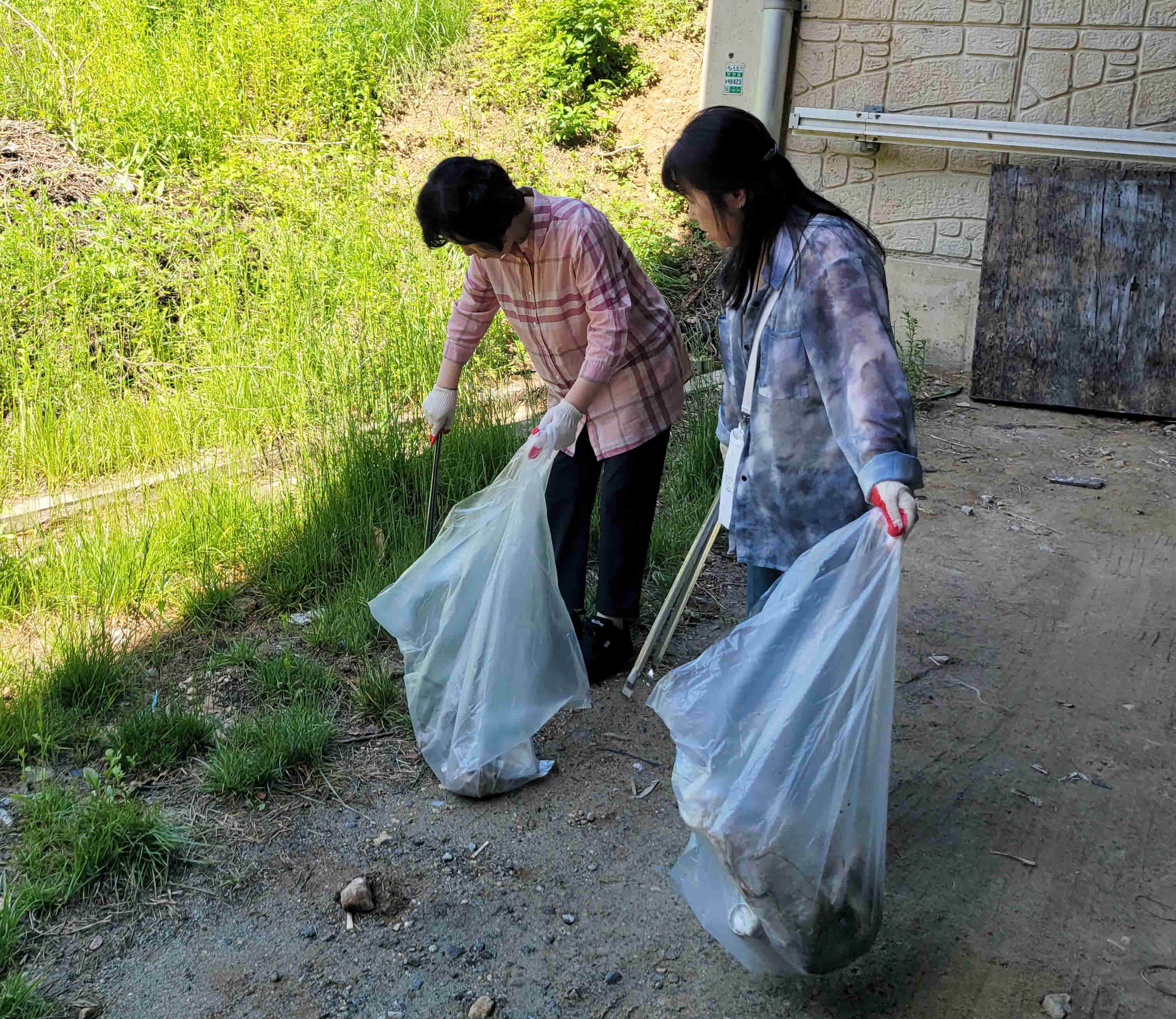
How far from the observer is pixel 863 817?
6.28 ft

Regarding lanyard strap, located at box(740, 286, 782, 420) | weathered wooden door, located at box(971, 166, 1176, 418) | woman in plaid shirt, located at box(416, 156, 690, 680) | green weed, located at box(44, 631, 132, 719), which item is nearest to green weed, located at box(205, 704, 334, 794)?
green weed, located at box(44, 631, 132, 719)

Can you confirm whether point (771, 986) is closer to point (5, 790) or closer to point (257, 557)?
point (5, 790)

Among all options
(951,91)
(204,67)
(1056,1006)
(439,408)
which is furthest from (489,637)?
(204,67)

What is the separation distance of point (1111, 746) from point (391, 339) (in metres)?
3.14

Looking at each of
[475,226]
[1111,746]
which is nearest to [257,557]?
[475,226]

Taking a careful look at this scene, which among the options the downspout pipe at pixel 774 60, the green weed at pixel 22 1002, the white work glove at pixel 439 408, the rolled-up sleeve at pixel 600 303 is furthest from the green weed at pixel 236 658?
the downspout pipe at pixel 774 60

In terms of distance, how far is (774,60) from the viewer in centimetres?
629

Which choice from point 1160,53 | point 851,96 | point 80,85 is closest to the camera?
point 1160,53

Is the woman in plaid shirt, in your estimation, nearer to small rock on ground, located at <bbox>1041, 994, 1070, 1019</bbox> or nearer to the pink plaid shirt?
the pink plaid shirt

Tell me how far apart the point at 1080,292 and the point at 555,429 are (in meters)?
4.20

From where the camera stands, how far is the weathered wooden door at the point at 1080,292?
5.59 m

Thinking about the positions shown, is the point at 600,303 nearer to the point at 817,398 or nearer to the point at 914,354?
the point at 817,398

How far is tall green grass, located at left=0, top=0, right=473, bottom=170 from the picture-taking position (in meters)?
6.82

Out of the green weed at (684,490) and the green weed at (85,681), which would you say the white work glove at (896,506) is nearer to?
the green weed at (684,490)
